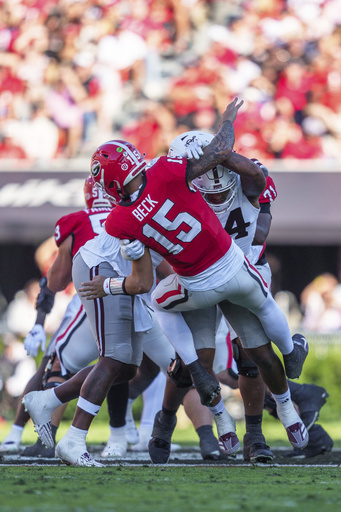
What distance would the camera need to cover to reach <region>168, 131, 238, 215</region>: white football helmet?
4.46 metres

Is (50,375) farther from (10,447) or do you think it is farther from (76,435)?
(76,435)

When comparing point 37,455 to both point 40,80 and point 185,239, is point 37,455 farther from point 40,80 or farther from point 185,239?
point 40,80

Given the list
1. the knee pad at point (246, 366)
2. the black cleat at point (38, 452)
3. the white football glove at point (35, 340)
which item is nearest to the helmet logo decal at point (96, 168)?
the knee pad at point (246, 366)

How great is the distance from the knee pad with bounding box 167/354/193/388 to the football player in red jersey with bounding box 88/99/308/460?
24cm

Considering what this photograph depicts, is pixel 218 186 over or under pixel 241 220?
over

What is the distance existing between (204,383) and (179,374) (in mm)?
353

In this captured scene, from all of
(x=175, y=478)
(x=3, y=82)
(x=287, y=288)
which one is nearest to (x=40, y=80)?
(x=3, y=82)

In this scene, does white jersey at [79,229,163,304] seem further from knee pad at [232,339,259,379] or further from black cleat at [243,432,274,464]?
black cleat at [243,432,274,464]

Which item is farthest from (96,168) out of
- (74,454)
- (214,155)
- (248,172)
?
(74,454)

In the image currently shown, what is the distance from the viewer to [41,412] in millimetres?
4520

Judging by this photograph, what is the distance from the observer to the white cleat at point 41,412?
4.48 m

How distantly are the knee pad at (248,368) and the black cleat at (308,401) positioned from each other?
77 cm

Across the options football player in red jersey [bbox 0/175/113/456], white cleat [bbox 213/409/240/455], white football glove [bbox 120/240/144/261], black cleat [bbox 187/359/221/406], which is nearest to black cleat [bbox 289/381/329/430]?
white cleat [bbox 213/409/240/455]

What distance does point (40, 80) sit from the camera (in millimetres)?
12984
